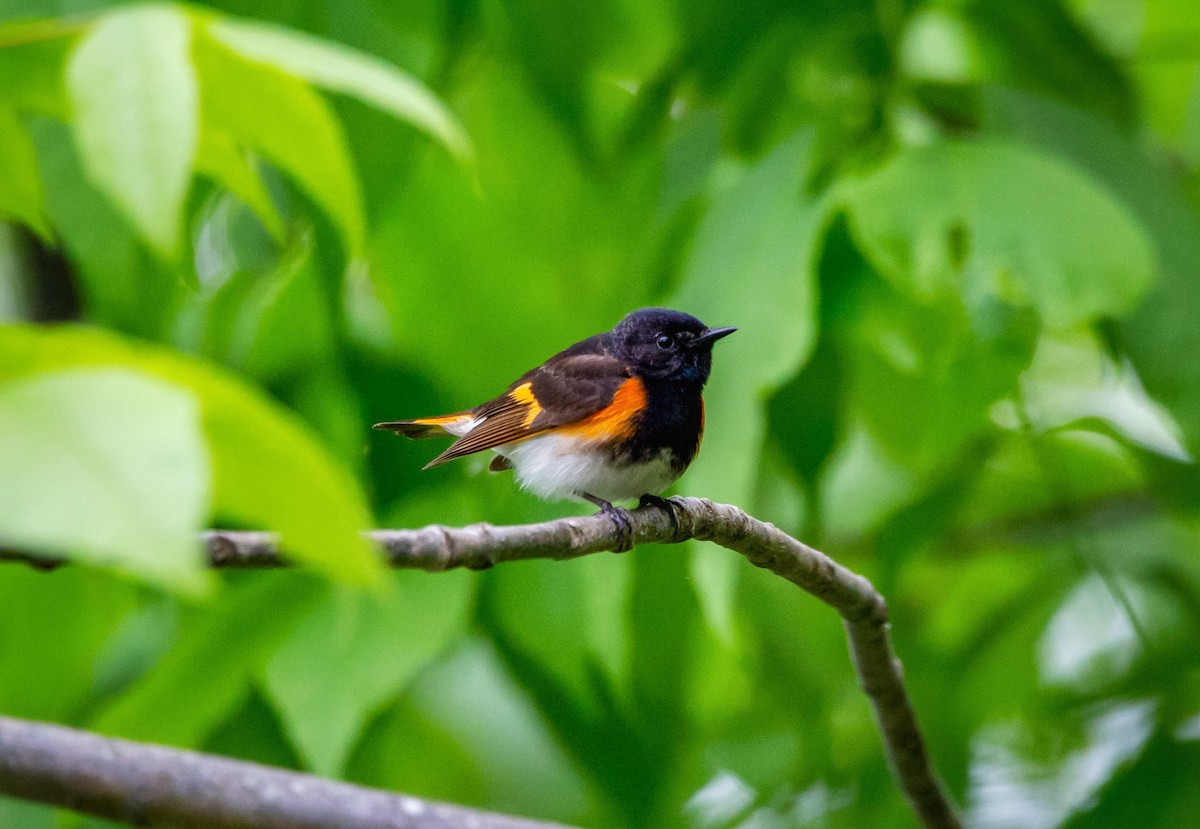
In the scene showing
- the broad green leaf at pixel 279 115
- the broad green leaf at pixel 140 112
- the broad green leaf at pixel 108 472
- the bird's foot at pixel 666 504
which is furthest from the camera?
the bird's foot at pixel 666 504

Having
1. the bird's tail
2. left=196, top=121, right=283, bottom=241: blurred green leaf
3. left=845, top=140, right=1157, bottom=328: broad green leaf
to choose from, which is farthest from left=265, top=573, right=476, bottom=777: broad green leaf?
left=845, top=140, right=1157, bottom=328: broad green leaf

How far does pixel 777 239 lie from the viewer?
2.76m

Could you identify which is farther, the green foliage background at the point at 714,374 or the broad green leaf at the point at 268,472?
the green foliage background at the point at 714,374

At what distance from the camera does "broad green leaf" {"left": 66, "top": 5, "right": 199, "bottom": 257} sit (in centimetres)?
114

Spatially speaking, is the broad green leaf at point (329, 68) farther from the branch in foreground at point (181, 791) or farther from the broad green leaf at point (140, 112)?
the branch in foreground at point (181, 791)

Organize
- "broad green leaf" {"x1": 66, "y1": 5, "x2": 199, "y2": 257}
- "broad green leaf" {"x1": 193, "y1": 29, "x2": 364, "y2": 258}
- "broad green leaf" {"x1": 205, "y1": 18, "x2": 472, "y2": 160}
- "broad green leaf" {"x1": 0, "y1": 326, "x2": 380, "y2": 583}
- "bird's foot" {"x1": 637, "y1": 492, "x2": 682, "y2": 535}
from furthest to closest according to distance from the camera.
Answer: "bird's foot" {"x1": 637, "y1": 492, "x2": 682, "y2": 535} < "broad green leaf" {"x1": 193, "y1": 29, "x2": 364, "y2": 258} < "broad green leaf" {"x1": 205, "y1": 18, "x2": 472, "y2": 160} < "broad green leaf" {"x1": 66, "y1": 5, "x2": 199, "y2": 257} < "broad green leaf" {"x1": 0, "y1": 326, "x2": 380, "y2": 583}

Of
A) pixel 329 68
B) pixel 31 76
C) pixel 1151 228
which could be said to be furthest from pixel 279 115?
pixel 1151 228

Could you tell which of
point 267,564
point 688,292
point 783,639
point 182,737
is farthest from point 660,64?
point 267,564

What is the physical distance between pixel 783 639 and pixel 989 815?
93 cm

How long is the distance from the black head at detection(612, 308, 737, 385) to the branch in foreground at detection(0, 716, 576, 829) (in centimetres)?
173

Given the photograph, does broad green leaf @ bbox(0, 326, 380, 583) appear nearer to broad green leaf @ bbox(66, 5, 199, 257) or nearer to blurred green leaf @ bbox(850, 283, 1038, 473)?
broad green leaf @ bbox(66, 5, 199, 257)

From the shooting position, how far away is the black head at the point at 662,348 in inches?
119

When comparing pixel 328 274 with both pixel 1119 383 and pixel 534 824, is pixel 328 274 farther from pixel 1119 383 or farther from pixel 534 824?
pixel 1119 383

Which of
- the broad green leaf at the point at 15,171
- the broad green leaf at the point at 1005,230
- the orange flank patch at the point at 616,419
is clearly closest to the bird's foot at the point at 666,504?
the orange flank patch at the point at 616,419
